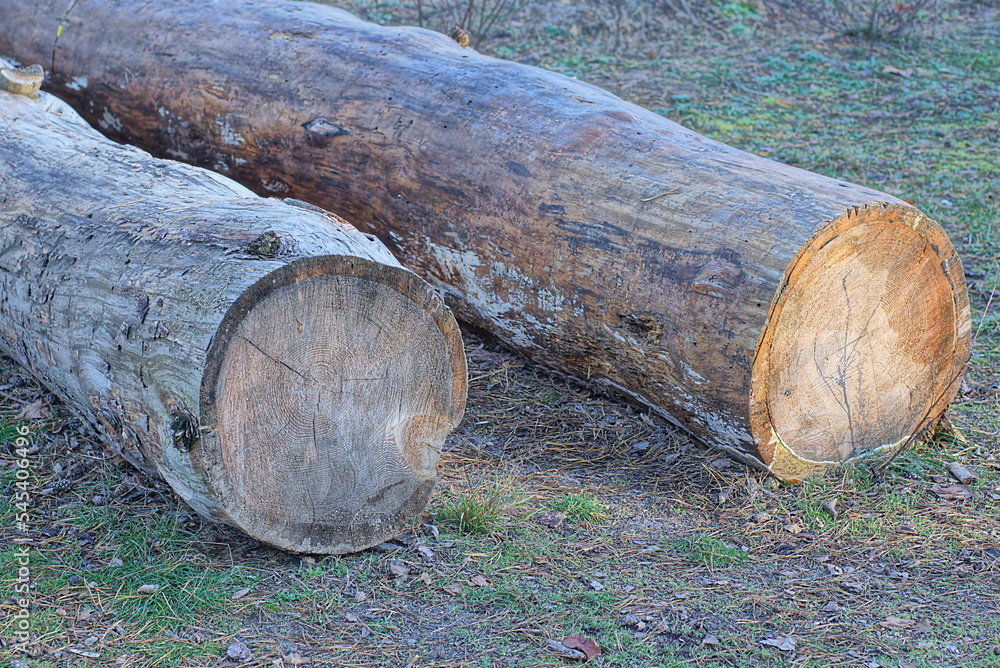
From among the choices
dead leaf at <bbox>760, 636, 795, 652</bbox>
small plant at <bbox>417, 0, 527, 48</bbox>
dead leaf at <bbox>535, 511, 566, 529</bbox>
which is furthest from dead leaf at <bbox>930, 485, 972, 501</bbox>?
small plant at <bbox>417, 0, 527, 48</bbox>

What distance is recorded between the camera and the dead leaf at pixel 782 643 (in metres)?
2.61

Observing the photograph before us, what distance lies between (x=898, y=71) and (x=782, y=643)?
21.8 ft

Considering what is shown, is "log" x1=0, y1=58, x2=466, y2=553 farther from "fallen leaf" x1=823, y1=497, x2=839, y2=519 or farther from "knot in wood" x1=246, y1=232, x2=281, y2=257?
"fallen leaf" x1=823, y1=497, x2=839, y2=519

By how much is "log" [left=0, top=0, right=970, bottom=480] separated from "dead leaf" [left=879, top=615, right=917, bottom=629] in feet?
2.34

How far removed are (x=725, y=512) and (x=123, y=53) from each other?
13.7ft

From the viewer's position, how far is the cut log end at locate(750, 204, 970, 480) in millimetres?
3129

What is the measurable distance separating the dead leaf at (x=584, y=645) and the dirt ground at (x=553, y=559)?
0.01m

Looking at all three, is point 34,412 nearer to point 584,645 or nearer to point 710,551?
point 584,645

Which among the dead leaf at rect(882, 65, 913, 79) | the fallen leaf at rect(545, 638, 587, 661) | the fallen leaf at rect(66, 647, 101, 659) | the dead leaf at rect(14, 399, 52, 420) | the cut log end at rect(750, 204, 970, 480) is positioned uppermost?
the dead leaf at rect(882, 65, 913, 79)

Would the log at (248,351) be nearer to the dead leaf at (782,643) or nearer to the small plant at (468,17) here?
the dead leaf at (782,643)

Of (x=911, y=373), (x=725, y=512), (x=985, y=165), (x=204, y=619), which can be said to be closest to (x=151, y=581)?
(x=204, y=619)

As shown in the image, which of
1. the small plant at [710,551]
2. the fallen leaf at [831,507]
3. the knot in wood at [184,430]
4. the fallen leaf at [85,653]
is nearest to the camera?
the fallen leaf at [85,653]

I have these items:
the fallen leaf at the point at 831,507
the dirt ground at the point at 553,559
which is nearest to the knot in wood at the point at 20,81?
the dirt ground at the point at 553,559

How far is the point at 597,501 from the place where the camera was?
327 centimetres
